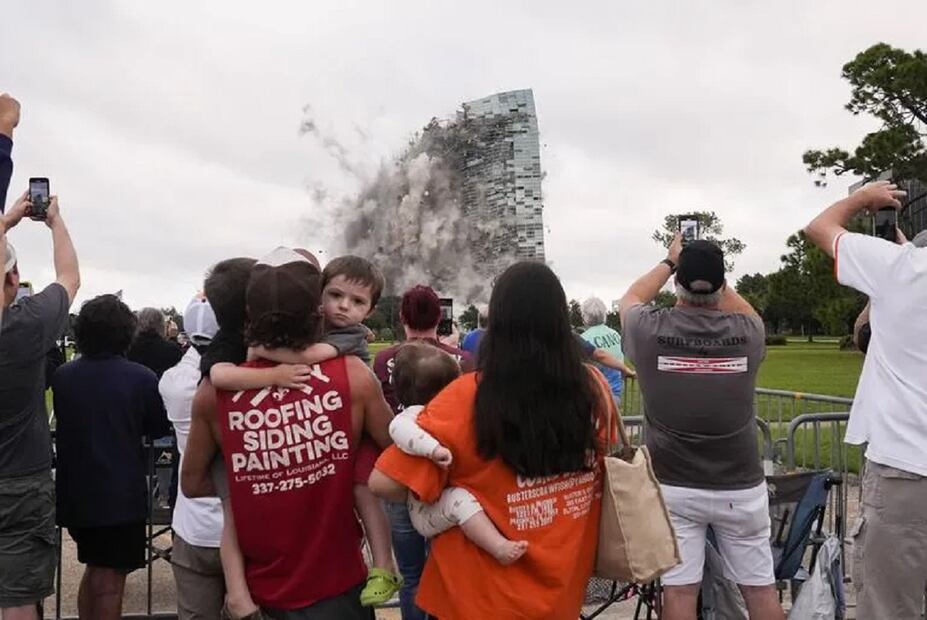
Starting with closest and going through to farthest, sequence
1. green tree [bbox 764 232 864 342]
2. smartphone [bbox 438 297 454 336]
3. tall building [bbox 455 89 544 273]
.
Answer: smartphone [bbox 438 297 454 336] → tall building [bbox 455 89 544 273] → green tree [bbox 764 232 864 342]

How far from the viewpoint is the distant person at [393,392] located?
434cm

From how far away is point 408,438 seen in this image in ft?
8.64

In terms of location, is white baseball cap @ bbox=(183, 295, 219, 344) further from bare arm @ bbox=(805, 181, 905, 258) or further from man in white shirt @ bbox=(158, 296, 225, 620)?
bare arm @ bbox=(805, 181, 905, 258)

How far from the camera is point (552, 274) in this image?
9.21ft

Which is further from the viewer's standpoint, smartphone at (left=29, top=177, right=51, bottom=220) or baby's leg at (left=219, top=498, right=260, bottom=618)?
smartphone at (left=29, top=177, right=51, bottom=220)

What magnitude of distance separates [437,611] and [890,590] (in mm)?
1919

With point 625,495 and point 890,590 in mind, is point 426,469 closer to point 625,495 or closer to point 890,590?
point 625,495

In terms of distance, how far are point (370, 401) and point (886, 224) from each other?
2.46 m

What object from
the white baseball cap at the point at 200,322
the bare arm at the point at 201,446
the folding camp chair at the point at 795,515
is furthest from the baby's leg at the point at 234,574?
the folding camp chair at the point at 795,515

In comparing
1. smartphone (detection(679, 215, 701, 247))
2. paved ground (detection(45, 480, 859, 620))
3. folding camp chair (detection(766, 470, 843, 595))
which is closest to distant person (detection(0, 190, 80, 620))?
paved ground (detection(45, 480, 859, 620))

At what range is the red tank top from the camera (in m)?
2.69

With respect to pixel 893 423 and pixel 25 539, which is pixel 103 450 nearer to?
pixel 25 539

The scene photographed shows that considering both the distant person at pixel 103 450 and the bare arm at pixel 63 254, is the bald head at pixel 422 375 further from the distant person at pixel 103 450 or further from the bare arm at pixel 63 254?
the distant person at pixel 103 450

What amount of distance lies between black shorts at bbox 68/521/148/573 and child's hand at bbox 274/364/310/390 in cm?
220
